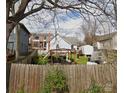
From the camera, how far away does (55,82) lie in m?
2.25

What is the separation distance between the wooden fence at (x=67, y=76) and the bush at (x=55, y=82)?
0.10ft

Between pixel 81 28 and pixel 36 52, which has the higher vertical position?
pixel 81 28

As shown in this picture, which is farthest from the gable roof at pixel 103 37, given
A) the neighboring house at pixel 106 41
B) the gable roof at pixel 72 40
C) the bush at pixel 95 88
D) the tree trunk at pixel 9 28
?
the tree trunk at pixel 9 28

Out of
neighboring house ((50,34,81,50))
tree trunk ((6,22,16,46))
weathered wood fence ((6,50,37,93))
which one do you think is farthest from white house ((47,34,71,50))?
→ tree trunk ((6,22,16,46))

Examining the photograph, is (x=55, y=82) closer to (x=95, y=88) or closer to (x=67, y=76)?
(x=67, y=76)

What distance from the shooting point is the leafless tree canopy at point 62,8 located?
2219 mm

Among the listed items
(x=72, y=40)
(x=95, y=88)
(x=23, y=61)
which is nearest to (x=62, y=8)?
(x=72, y=40)

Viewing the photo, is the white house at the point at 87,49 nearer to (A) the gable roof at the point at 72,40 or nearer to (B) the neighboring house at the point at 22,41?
(A) the gable roof at the point at 72,40

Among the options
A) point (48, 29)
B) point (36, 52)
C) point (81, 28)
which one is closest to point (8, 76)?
point (36, 52)

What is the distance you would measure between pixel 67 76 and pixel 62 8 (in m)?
0.47

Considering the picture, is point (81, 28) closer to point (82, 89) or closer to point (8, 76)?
point (82, 89)

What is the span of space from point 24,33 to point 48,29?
16 centimetres

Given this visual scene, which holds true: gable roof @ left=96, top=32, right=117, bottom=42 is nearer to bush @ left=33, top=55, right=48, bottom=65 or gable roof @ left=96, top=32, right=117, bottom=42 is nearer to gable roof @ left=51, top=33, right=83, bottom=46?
gable roof @ left=51, top=33, right=83, bottom=46

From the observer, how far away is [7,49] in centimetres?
220
